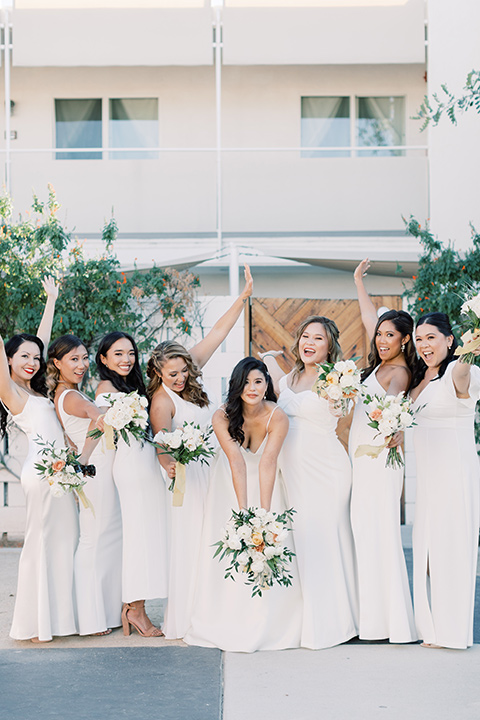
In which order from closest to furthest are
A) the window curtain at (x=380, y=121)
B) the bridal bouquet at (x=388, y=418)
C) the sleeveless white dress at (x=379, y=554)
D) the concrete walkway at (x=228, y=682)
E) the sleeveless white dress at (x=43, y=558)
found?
the concrete walkway at (x=228, y=682), the bridal bouquet at (x=388, y=418), the sleeveless white dress at (x=379, y=554), the sleeveless white dress at (x=43, y=558), the window curtain at (x=380, y=121)

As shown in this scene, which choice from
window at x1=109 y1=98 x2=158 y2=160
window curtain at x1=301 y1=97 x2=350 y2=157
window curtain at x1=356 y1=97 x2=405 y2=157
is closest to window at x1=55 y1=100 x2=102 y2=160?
window at x1=109 y1=98 x2=158 y2=160

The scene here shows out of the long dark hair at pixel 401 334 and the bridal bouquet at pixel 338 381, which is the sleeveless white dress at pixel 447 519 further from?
the bridal bouquet at pixel 338 381

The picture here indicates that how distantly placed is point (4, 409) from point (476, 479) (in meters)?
3.21

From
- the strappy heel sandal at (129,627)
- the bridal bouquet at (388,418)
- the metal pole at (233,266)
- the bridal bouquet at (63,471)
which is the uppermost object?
the metal pole at (233,266)

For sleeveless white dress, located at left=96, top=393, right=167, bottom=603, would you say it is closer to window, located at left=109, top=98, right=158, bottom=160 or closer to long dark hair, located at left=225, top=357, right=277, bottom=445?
long dark hair, located at left=225, top=357, right=277, bottom=445

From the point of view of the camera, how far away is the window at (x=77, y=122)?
14.2 meters

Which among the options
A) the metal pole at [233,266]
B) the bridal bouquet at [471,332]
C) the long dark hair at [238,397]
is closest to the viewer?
the bridal bouquet at [471,332]

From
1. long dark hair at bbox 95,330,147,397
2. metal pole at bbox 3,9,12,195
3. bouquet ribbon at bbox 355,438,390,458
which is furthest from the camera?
metal pole at bbox 3,9,12,195

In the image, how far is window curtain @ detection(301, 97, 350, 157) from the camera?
1414 centimetres

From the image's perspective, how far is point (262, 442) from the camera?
5.11m

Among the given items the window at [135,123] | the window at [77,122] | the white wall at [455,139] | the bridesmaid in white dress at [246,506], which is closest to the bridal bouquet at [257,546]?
the bridesmaid in white dress at [246,506]

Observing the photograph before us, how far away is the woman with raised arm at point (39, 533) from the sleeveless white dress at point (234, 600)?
852 millimetres

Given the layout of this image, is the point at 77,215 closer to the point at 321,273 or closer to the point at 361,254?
the point at 321,273

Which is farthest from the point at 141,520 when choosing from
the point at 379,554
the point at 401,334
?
the point at 401,334
